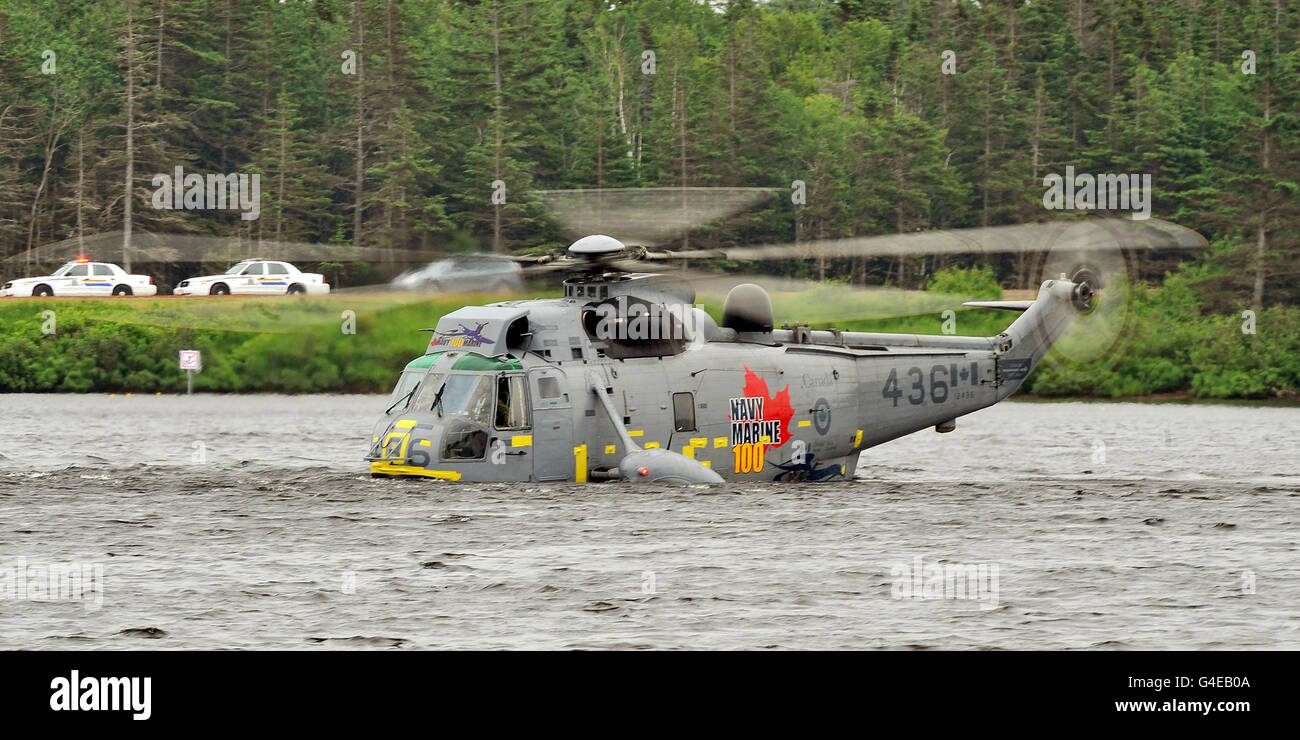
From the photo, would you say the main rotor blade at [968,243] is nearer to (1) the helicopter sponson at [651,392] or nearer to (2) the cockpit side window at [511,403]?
(1) the helicopter sponson at [651,392]

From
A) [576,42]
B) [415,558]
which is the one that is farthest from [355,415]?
[576,42]

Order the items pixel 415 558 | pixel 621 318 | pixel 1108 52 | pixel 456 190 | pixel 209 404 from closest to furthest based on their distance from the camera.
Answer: pixel 415 558 < pixel 621 318 < pixel 209 404 < pixel 456 190 < pixel 1108 52

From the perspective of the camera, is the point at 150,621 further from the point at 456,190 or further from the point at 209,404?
the point at 456,190

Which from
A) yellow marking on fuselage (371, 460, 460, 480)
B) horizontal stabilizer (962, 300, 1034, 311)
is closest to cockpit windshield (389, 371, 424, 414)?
yellow marking on fuselage (371, 460, 460, 480)

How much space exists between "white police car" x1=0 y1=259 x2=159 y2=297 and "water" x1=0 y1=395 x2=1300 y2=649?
38.0 metres

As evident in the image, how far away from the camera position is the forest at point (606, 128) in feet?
280

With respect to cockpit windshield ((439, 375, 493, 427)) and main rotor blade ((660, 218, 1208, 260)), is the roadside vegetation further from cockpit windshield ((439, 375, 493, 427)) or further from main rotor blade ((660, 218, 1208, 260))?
cockpit windshield ((439, 375, 493, 427))

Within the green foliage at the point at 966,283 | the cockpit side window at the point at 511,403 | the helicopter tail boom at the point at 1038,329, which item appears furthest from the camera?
the green foliage at the point at 966,283

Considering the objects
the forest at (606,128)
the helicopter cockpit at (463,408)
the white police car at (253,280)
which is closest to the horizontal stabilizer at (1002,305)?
the helicopter cockpit at (463,408)

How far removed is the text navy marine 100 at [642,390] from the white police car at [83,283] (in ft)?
166

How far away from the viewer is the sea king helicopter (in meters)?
27.9

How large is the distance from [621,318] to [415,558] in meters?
7.74

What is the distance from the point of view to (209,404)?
62906mm

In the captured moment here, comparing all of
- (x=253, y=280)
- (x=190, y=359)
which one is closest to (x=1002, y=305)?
(x=190, y=359)
